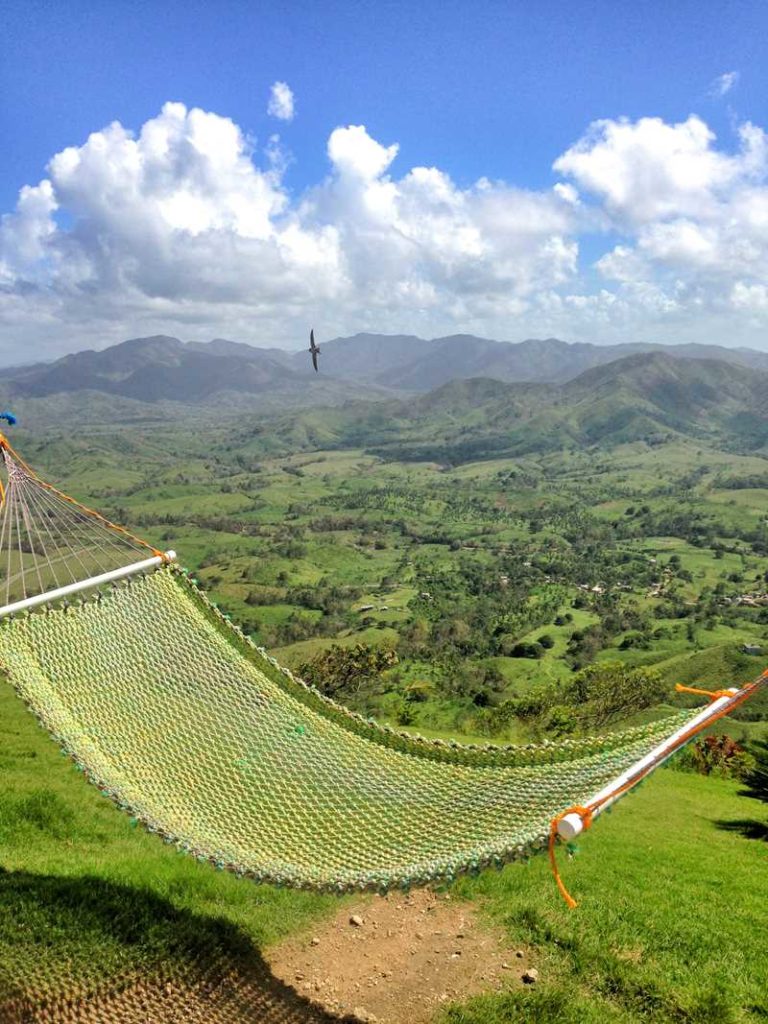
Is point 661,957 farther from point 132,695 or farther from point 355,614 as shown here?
point 355,614

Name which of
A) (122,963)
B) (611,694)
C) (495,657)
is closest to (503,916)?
(122,963)

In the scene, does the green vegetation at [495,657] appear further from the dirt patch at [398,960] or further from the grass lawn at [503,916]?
the dirt patch at [398,960]

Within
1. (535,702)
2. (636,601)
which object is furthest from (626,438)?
(535,702)

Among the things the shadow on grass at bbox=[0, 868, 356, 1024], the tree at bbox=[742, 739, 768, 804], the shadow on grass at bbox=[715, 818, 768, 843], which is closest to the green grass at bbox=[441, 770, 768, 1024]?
the shadow on grass at bbox=[715, 818, 768, 843]

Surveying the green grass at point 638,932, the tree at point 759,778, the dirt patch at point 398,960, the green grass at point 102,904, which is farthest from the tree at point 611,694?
the green grass at point 102,904

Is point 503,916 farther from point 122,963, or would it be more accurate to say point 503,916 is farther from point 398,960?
point 122,963
